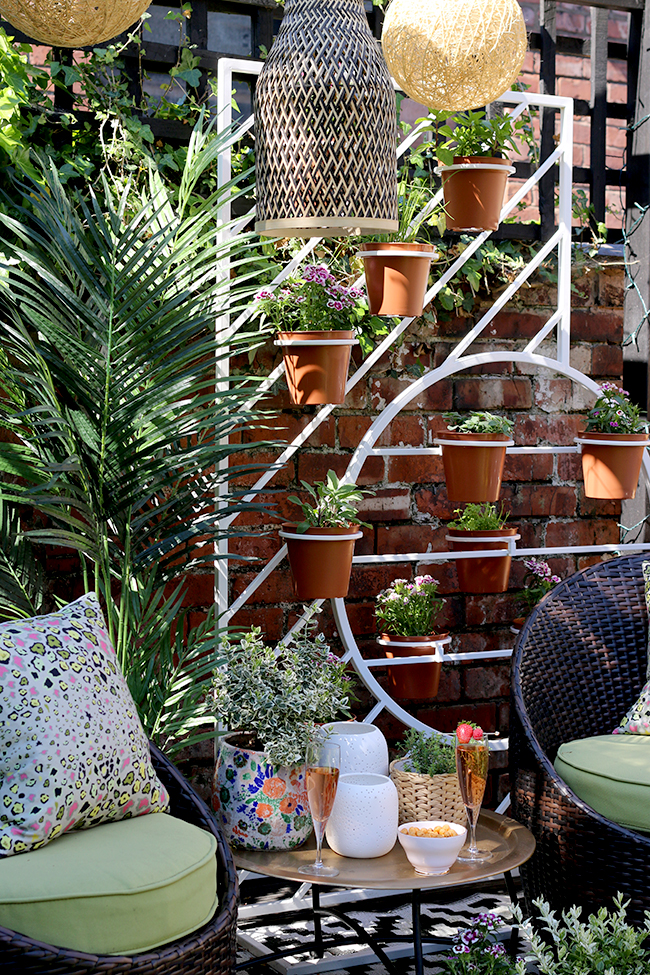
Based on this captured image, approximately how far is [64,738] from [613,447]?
4.98 ft

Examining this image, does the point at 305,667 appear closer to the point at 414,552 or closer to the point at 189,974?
the point at 189,974

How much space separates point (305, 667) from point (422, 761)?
0.27 metres

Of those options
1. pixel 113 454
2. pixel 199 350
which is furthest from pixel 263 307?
pixel 113 454

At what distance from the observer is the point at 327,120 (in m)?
1.30

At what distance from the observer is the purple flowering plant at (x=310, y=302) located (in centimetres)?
221

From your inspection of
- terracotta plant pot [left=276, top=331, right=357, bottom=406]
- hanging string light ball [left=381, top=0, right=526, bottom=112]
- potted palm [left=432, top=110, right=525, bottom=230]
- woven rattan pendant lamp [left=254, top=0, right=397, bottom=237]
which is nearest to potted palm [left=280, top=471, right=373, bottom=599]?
terracotta plant pot [left=276, top=331, right=357, bottom=406]

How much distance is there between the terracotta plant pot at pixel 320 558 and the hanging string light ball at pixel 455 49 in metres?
0.87

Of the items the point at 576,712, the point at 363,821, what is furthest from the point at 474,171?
the point at 363,821

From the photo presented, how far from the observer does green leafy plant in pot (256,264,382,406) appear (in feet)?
7.15

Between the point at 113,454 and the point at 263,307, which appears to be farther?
the point at 263,307

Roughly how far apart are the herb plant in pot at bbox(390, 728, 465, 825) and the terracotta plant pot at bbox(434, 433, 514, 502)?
26.9 inches

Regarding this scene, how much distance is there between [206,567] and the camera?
7.89 ft

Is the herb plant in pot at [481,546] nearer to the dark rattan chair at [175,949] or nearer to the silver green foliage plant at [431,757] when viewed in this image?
the silver green foliage plant at [431,757]

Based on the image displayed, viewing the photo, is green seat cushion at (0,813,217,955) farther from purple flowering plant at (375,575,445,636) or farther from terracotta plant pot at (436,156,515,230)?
terracotta plant pot at (436,156,515,230)
